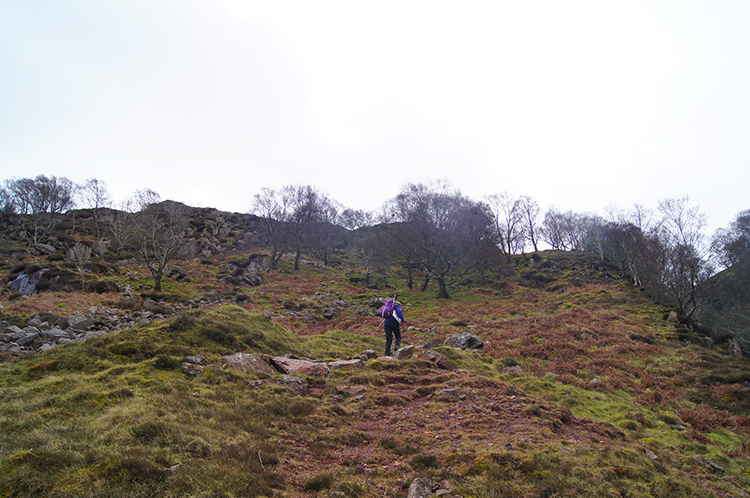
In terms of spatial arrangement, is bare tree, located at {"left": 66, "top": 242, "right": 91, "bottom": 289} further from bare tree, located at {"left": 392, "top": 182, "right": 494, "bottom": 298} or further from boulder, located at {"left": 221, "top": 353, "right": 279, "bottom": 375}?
bare tree, located at {"left": 392, "top": 182, "right": 494, "bottom": 298}

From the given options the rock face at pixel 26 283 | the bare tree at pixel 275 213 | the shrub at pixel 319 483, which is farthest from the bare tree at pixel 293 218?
the shrub at pixel 319 483

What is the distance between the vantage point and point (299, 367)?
973 cm

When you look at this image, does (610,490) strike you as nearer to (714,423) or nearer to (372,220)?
(714,423)

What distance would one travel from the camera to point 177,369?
7.86 metres

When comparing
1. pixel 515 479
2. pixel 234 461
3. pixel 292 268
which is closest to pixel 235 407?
pixel 234 461

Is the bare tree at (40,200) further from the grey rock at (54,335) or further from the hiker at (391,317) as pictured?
the hiker at (391,317)

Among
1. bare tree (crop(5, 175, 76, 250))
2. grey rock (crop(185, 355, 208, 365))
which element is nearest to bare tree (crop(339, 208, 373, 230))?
bare tree (crop(5, 175, 76, 250))

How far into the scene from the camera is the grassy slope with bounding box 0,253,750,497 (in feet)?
13.2

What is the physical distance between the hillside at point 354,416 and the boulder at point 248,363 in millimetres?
277

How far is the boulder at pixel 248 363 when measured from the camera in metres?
8.75

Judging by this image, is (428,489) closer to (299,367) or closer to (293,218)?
(299,367)

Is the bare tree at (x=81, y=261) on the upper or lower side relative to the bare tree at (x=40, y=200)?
lower

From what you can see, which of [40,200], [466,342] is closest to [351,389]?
[466,342]

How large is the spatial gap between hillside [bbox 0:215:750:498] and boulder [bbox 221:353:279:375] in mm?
277
